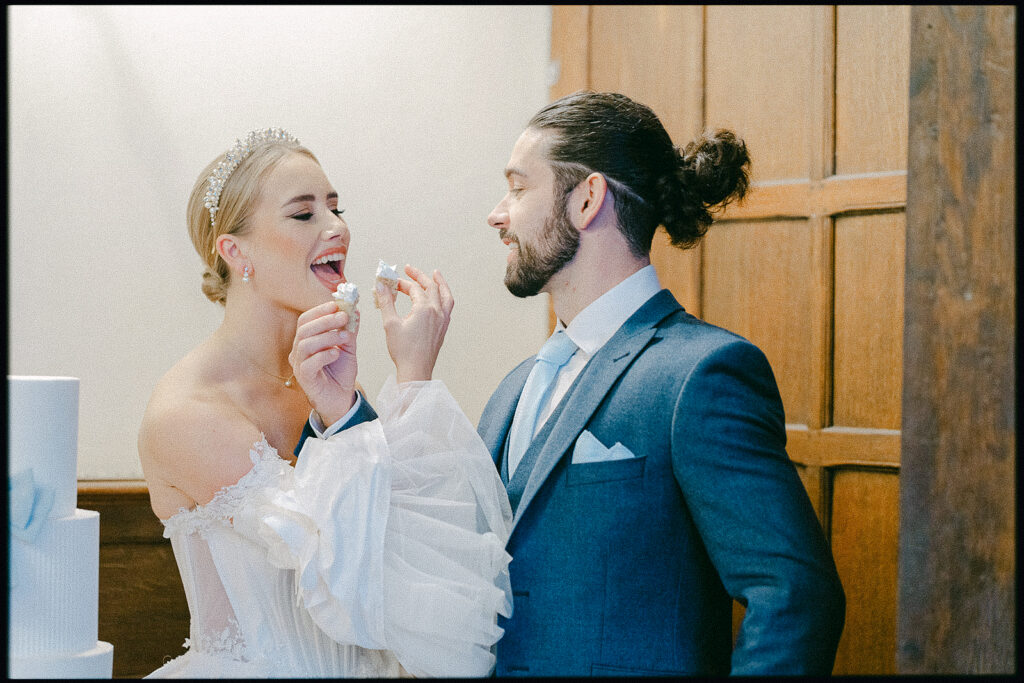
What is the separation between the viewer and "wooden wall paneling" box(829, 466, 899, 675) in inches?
94.1

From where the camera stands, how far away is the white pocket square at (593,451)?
1695mm

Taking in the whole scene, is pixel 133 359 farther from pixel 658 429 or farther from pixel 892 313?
pixel 892 313

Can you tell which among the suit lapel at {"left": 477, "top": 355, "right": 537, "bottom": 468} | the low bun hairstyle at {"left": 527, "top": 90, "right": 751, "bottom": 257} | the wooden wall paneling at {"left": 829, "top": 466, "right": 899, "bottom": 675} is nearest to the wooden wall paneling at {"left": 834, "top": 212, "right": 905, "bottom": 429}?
the wooden wall paneling at {"left": 829, "top": 466, "right": 899, "bottom": 675}

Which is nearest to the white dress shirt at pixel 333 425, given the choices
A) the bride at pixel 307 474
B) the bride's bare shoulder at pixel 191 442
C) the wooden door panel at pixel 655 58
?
the bride at pixel 307 474

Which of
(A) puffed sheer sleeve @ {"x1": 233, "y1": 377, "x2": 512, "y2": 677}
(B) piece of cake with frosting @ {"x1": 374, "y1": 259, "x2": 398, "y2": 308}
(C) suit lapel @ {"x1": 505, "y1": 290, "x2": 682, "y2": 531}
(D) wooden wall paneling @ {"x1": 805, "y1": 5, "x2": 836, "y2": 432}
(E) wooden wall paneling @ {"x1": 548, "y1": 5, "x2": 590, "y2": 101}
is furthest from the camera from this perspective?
(E) wooden wall paneling @ {"x1": 548, "y1": 5, "x2": 590, "y2": 101}

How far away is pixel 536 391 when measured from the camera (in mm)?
1966

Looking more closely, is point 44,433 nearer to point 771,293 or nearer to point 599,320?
point 599,320

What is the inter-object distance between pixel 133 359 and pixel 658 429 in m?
2.00

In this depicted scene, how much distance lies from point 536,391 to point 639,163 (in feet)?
1.83

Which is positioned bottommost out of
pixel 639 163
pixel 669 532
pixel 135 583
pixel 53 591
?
pixel 135 583

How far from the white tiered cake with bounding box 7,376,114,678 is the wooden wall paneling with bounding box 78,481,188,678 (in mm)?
1313

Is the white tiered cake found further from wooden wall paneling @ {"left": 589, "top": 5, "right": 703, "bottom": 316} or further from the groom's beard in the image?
wooden wall paneling @ {"left": 589, "top": 5, "right": 703, "bottom": 316}

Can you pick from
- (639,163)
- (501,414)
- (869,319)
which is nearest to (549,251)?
(639,163)

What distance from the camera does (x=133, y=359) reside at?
9.75 feet
